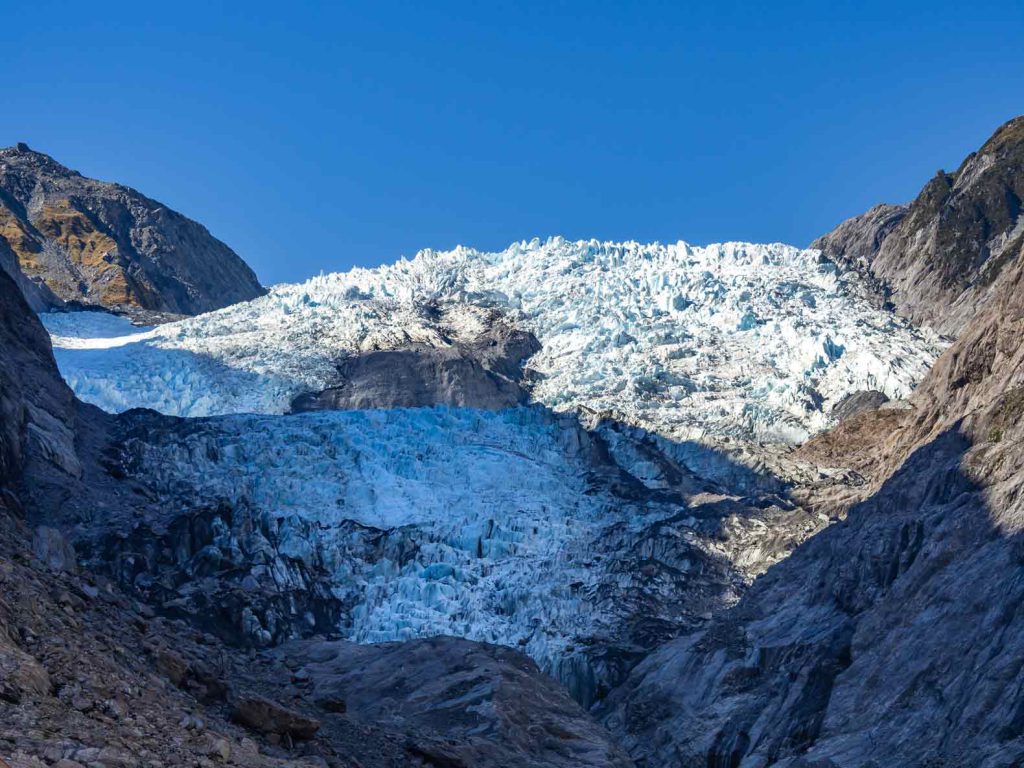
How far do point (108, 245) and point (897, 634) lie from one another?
406 feet

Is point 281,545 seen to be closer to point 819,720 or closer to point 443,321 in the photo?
point 819,720

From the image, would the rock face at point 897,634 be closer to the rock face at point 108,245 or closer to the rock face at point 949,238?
the rock face at point 949,238

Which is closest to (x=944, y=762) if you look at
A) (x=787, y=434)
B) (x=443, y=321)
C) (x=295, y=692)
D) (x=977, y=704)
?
(x=977, y=704)

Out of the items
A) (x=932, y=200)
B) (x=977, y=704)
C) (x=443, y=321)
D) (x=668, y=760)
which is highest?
(x=932, y=200)

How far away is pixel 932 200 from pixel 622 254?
29.2 meters

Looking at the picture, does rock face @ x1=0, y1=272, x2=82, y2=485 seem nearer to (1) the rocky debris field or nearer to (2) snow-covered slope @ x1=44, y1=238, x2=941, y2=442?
(1) the rocky debris field

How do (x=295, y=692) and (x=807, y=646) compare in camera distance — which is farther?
(x=807, y=646)

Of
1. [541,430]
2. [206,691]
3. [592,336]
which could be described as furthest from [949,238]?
[206,691]

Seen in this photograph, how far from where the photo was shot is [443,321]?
93250mm

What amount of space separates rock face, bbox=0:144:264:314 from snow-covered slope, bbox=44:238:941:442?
3277 cm

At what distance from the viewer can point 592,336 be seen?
87.4 meters

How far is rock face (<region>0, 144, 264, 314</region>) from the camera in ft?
431

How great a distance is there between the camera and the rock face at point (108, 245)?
13138cm

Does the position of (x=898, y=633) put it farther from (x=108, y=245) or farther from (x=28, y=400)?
(x=108, y=245)
